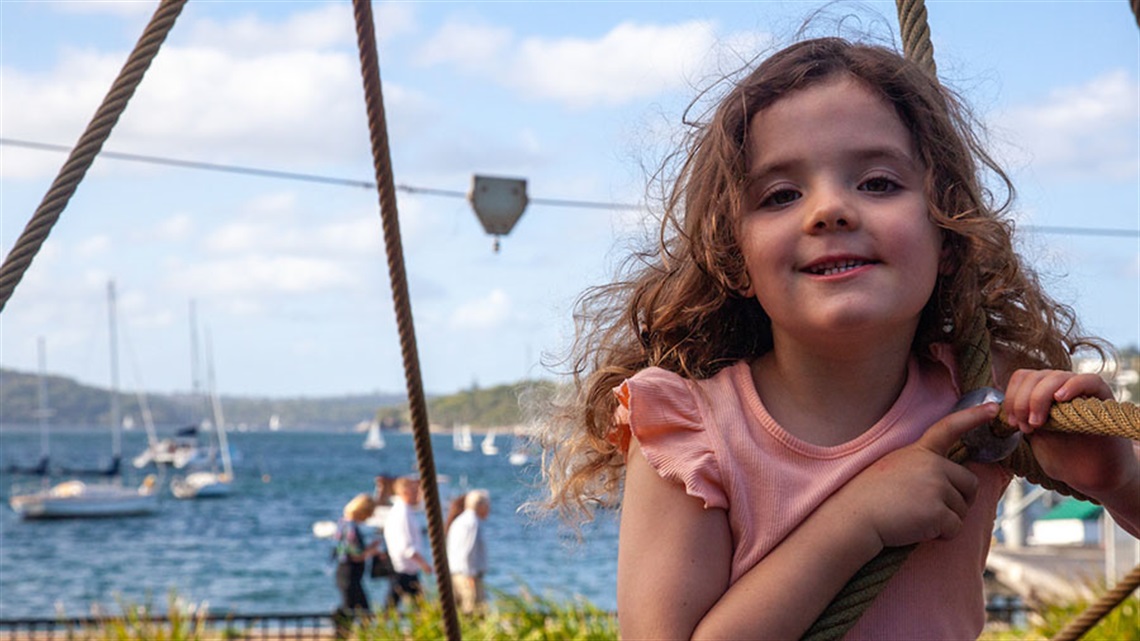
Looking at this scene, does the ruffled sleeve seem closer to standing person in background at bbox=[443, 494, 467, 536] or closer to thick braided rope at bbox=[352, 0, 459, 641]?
thick braided rope at bbox=[352, 0, 459, 641]

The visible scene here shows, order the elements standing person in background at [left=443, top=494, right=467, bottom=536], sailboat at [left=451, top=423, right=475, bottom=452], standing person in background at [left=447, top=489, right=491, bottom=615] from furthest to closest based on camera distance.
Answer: sailboat at [left=451, top=423, right=475, bottom=452] < standing person in background at [left=443, top=494, right=467, bottom=536] < standing person in background at [left=447, top=489, right=491, bottom=615]

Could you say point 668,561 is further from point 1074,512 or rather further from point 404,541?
point 1074,512

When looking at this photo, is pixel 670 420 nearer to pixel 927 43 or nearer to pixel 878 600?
pixel 878 600

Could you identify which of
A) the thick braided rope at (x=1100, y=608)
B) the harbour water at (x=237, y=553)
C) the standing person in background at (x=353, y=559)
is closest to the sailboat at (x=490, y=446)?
the harbour water at (x=237, y=553)

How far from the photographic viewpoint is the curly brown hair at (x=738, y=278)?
1.19 meters

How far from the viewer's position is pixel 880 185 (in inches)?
45.2

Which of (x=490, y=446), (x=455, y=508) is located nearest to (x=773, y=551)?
(x=455, y=508)

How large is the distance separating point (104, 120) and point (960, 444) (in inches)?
32.4

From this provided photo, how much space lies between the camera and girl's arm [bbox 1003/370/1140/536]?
1.07 metres

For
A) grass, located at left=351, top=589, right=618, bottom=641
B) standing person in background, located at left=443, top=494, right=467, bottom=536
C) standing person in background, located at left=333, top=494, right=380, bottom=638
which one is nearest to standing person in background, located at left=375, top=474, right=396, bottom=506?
standing person in background, located at left=333, top=494, right=380, bottom=638

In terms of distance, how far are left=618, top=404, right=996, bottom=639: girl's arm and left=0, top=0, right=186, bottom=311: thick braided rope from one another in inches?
24.4

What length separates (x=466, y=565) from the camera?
344 inches

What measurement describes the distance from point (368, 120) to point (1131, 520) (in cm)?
77

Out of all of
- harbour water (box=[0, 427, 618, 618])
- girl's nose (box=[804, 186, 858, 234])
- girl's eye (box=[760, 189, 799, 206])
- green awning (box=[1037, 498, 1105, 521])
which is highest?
girl's eye (box=[760, 189, 799, 206])
